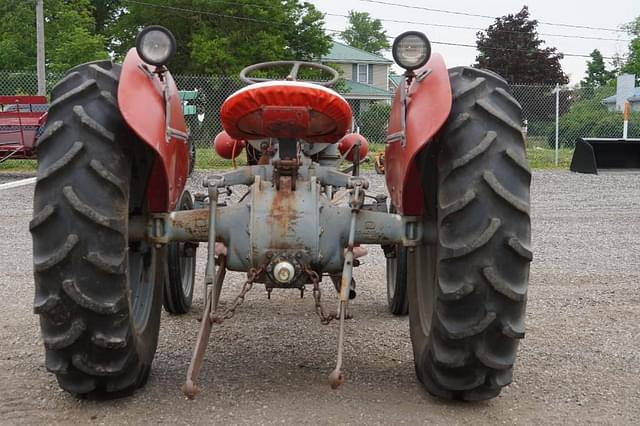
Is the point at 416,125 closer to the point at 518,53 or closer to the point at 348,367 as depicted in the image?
the point at 348,367

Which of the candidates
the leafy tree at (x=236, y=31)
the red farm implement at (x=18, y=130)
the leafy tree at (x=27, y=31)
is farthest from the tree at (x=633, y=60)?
the red farm implement at (x=18, y=130)

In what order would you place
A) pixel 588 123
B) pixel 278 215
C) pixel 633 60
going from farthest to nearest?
pixel 633 60 < pixel 588 123 < pixel 278 215

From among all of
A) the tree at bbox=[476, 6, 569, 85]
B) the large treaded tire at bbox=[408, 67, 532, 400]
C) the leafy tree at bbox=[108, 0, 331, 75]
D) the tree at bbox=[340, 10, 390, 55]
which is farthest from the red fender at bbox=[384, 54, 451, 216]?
the tree at bbox=[340, 10, 390, 55]

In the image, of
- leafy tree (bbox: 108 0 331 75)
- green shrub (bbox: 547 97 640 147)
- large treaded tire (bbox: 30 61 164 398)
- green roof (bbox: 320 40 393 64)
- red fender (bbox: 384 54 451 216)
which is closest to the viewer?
large treaded tire (bbox: 30 61 164 398)

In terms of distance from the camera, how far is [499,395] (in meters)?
4.06

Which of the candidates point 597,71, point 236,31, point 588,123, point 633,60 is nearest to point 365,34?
point 597,71

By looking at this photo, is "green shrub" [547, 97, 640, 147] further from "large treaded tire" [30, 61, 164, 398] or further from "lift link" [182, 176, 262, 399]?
"large treaded tire" [30, 61, 164, 398]

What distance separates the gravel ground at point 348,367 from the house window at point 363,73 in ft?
201

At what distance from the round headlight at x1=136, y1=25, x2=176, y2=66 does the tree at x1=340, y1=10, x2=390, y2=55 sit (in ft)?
333

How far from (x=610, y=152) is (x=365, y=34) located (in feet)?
302

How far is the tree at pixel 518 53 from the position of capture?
53281 mm

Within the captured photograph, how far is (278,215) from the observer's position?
13.0ft

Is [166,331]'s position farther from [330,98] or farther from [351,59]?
[351,59]

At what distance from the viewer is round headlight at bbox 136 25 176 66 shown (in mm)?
3635
